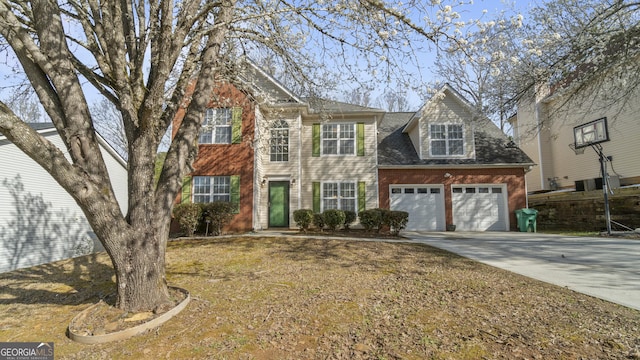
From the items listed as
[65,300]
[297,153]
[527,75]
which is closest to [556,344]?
[65,300]

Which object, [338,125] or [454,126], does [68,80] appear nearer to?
[338,125]

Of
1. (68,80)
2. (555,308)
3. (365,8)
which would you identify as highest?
(365,8)

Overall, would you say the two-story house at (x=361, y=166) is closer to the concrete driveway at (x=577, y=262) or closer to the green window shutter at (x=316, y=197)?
the green window shutter at (x=316, y=197)

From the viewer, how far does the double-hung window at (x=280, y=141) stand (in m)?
13.2

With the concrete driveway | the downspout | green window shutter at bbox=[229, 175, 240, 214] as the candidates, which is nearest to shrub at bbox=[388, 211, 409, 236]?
the concrete driveway

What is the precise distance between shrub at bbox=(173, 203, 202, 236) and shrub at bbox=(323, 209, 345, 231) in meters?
4.67

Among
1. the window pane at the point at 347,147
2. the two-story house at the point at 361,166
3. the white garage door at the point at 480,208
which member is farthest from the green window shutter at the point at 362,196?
the white garage door at the point at 480,208

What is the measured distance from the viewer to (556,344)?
2.77 m

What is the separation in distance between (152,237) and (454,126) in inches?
527

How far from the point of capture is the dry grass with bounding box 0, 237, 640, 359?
282 centimetres

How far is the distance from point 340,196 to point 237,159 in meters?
4.63

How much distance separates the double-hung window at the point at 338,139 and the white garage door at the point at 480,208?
4.89 metres

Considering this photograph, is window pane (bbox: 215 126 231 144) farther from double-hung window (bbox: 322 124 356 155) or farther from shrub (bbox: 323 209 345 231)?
shrub (bbox: 323 209 345 231)

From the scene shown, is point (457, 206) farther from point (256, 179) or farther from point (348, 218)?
point (256, 179)
